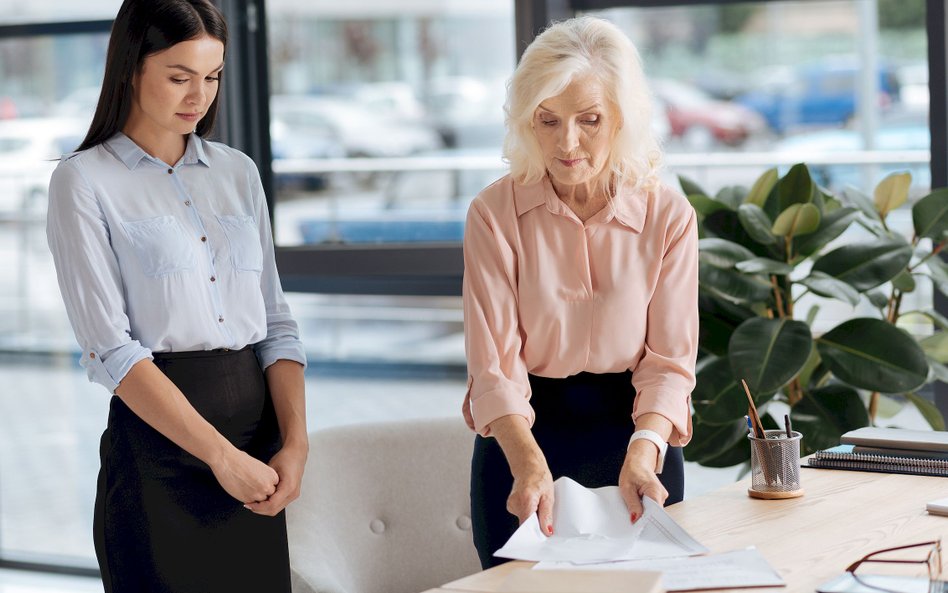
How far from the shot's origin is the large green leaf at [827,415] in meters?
2.97

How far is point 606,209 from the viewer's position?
1.96m

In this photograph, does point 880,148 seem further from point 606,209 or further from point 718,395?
A: point 606,209

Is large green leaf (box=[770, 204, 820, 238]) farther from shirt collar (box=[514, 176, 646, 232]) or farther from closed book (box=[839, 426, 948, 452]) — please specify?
shirt collar (box=[514, 176, 646, 232])

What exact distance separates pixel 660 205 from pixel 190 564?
1.00 meters

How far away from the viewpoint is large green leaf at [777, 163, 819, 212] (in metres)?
2.98

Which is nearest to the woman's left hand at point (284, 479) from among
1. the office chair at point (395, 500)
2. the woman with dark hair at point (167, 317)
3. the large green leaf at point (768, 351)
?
the woman with dark hair at point (167, 317)

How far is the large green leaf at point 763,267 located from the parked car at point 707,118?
82.9 inches

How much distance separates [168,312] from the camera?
6.37 ft

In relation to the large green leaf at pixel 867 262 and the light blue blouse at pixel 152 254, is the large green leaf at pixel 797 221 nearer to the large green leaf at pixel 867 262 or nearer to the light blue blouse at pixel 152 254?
the large green leaf at pixel 867 262

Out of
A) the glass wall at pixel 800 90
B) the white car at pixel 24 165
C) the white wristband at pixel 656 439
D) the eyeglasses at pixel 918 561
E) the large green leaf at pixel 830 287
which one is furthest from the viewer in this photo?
the white car at pixel 24 165

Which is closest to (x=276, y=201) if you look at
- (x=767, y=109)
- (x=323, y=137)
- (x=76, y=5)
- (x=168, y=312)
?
(x=323, y=137)

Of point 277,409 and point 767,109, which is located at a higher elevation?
point 767,109

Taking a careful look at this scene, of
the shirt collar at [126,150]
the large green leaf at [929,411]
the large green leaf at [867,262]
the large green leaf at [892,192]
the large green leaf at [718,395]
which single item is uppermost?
the shirt collar at [126,150]

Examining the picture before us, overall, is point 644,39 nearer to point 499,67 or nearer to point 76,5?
point 499,67
